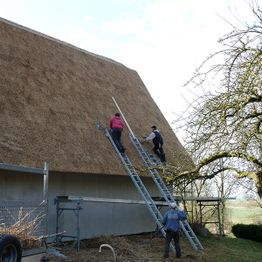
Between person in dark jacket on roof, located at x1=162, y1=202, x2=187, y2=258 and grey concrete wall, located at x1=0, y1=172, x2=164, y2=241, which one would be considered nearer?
person in dark jacket on roof, located at x1=162, y1=202, x2=187, y2=258

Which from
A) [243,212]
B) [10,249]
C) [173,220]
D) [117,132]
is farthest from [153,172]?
[243,212]

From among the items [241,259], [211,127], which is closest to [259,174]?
[211,127]

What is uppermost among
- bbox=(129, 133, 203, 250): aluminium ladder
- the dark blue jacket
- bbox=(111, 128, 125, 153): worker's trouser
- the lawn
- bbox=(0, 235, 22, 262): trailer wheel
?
bbox=(111, 128, 125, 153): worker's trouser

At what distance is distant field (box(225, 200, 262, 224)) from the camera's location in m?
24.2

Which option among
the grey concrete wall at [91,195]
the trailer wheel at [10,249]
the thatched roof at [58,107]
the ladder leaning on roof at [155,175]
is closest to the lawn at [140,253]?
the ladder leaning on roof at [155,175]

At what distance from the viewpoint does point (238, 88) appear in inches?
281

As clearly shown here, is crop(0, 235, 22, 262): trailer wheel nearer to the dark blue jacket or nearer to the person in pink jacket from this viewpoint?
the dark blue jacket

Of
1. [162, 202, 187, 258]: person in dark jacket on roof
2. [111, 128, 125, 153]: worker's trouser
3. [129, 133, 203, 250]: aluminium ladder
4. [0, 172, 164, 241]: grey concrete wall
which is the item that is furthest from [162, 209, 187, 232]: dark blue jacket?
[111, 128, 125, 153]: worker's trouser

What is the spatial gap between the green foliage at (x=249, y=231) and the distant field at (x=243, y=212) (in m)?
3.71

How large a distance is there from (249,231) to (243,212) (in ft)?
30.3

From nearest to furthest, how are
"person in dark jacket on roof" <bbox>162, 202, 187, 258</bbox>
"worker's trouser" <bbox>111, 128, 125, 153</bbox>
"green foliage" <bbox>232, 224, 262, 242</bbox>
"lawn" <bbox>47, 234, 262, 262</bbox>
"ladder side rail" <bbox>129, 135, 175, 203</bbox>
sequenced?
"lawn" <bbox>47, 234, 262, 262</bbox> < "person in dark jacket on roof" <bbox>162, 202, 187, 258</bbox> < "ladder side rail" <bbox>129, 135, 175, 203</bbox> < "worker's trouser" <bbox>111, 128, 125, 153</bbox> < "green foliage" <bbox>232, 224, 262, 242</bbox>

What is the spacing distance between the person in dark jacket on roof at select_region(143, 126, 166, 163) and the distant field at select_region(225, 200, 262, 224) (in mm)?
11603

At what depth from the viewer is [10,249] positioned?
19.9 ft

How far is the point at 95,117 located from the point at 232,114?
677 centimetres
